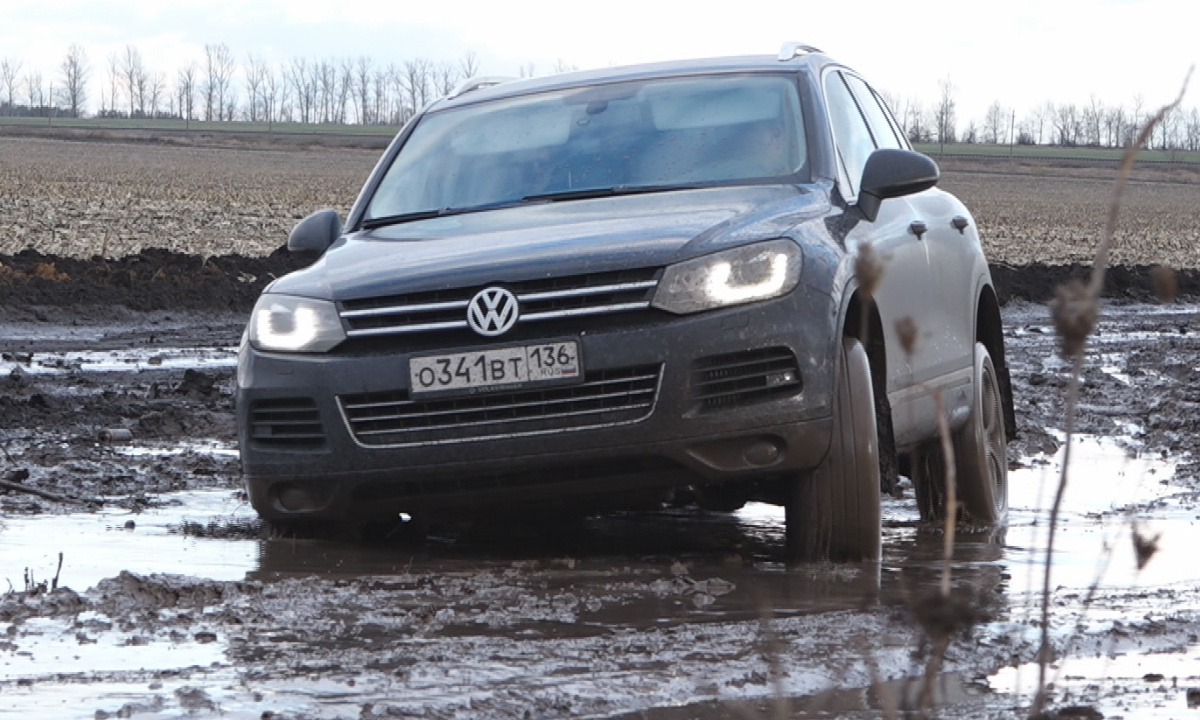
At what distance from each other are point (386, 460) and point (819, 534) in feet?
4.01

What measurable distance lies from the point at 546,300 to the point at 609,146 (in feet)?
4.40

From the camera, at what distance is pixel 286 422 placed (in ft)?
17.9

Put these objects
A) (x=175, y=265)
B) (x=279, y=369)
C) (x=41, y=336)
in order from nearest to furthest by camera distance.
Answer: (x=279, y=369)
(x=41, y=336)
(x=175, y=265)

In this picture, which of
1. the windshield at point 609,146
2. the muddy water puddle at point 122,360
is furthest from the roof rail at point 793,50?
the muddy water puddle at point 122,360

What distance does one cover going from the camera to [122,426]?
9023mm

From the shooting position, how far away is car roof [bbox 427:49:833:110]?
6676mm

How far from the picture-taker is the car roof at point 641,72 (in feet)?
21.9

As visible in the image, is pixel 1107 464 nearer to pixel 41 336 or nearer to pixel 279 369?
pixel 279 369

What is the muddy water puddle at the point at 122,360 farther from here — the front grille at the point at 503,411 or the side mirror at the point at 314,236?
the front grille at the point at 503,411

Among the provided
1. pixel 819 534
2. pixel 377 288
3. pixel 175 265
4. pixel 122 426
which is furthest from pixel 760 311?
pixel 175 265

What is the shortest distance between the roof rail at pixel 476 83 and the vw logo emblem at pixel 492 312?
2204 millimetres

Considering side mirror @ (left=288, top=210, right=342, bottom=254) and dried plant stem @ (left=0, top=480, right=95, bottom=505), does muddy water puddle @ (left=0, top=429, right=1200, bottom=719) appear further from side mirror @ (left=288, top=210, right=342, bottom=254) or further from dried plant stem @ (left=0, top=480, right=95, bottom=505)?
side mirror @ (left=288, top=210, right=342, bottom=254)

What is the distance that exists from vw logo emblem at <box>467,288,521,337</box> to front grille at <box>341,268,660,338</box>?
0.02 m

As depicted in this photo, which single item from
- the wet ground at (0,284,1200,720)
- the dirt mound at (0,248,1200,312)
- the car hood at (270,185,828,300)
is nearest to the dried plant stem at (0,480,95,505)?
the wet ground at (0,284,1200,720)
